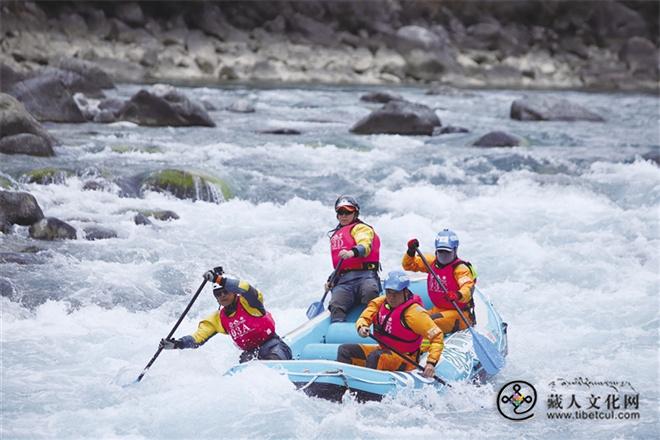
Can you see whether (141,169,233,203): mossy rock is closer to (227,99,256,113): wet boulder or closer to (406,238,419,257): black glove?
(406,238,419,257): black glove

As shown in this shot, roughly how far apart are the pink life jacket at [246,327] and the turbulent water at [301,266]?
397 mm

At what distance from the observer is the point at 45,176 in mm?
13477

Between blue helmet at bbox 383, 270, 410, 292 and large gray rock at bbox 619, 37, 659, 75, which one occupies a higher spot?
large gray rock at bbox 619, 37, 659, 75

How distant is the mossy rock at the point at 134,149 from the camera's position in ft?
52.7

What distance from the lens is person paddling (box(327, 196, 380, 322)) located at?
833cm

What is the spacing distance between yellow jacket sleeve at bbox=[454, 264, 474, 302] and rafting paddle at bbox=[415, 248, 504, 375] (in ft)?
0.41

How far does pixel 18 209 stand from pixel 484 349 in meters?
6.59

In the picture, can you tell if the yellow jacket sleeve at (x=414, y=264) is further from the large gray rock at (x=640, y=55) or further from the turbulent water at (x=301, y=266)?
the large gray rock at (x=640, y=55)

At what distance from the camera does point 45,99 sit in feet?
61.6

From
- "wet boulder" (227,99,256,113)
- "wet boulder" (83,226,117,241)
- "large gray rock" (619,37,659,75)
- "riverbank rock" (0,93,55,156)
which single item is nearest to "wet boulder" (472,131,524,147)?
"wet boulder" (227,99,256,113)

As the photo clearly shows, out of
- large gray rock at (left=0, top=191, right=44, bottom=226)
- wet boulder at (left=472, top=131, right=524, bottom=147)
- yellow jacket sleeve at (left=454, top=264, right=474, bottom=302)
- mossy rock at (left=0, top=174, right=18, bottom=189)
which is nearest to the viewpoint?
yellow jacket sleeve at (left=454, top=264, right=474, bottom=302)

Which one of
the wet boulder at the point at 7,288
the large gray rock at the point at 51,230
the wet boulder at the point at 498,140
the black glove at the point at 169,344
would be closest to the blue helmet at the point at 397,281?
the black glove at the point at 169,344

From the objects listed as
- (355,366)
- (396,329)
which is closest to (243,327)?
(355,366)

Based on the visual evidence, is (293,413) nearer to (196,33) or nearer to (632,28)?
(196,33)
